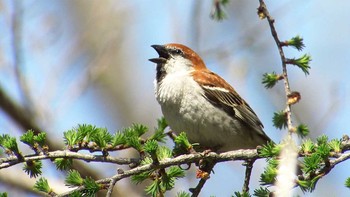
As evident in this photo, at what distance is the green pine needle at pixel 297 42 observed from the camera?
4.07 meters

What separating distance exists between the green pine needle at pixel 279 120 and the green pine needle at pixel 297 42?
0.50 m

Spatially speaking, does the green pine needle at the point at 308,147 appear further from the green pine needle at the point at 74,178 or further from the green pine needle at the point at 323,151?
the green pine needle at the point at 74,178

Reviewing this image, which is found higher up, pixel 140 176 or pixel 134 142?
pixel 134 142

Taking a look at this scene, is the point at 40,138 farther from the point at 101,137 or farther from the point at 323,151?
the point at 323,151

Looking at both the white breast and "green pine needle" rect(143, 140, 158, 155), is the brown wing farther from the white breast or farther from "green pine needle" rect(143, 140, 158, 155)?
"green pine needle" rect(143, 140, 158, 155)

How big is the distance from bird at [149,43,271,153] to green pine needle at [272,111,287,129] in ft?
2.93

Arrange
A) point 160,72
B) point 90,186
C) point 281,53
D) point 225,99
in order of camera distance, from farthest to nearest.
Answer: point 160,72 → point 225,99 → point 281,53 → point 90,186

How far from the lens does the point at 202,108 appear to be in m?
5.01

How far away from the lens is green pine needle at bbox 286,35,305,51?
160 inches

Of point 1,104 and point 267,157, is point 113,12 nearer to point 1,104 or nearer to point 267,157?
point 1,104

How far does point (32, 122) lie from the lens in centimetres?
706

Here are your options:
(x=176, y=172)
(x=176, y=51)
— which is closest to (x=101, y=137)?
(x=176, y=172)

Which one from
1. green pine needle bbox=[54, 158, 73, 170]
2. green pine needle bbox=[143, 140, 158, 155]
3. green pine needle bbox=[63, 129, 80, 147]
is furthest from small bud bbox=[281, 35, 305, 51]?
green pine needle bbox=[54, 158, 73, 170]

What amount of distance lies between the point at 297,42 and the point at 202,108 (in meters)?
1.22
